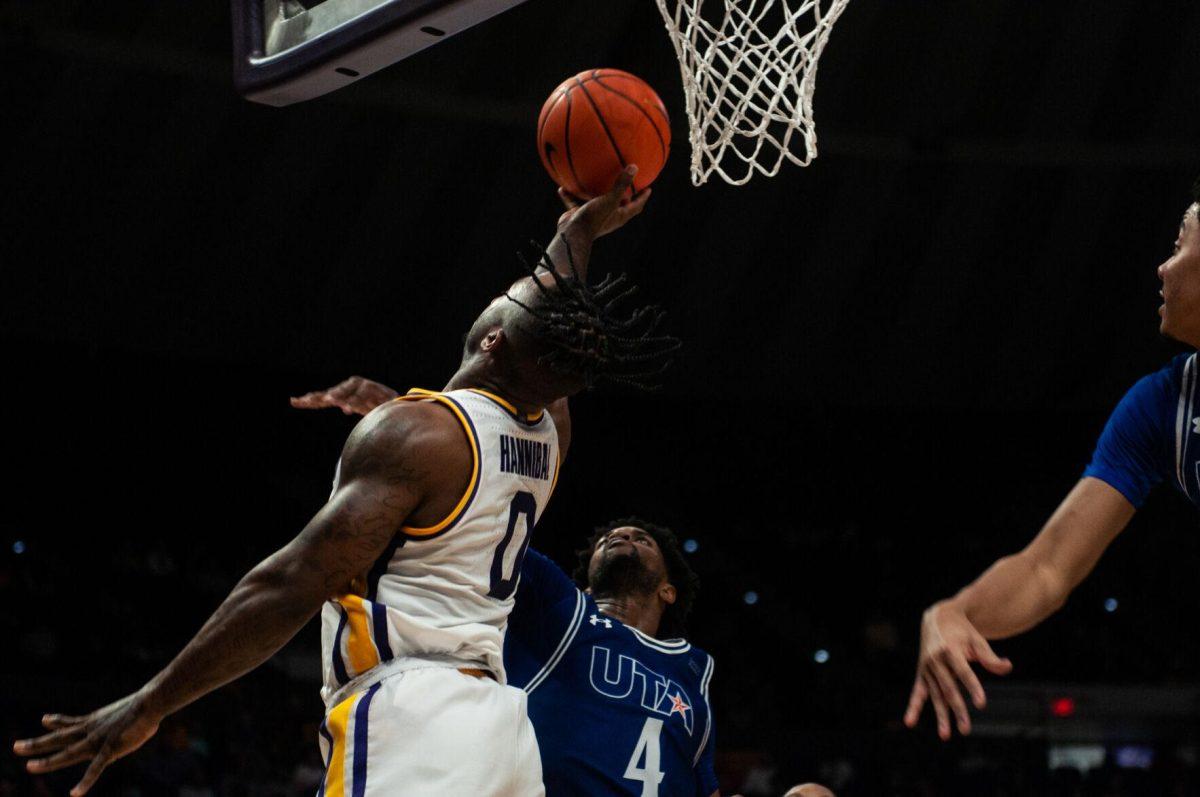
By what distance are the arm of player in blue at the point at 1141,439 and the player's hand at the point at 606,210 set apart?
4.61 ft

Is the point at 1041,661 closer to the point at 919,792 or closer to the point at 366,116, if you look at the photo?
the point at 919,792

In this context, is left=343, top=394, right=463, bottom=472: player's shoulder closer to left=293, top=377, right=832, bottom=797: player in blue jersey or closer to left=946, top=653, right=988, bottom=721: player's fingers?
left=293, top=377, right=832, bottom=797: player in blue jersey

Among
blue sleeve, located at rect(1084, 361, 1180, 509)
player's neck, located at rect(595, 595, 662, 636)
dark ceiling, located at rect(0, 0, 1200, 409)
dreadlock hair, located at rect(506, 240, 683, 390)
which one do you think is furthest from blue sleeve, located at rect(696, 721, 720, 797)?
dark ceiling, located at rect(0, 0, 1200, 409)

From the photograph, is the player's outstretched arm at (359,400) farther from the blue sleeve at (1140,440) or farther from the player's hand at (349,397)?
the blue sleeve at (1140,440)

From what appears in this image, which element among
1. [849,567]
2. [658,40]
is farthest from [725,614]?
[658,40]

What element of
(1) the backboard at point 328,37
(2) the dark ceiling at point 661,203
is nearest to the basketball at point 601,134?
Result: (1) the backboard at point 328,37

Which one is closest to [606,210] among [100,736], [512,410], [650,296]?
[512,410]

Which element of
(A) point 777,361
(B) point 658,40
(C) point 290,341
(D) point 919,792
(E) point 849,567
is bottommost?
(D) point 919,792

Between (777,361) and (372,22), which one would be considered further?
(777,361)

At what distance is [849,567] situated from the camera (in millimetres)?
14609

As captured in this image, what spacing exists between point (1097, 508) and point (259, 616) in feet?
5.51

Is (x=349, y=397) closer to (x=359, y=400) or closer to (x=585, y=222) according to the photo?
(x=359, y=400)

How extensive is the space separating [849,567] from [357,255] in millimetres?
6305

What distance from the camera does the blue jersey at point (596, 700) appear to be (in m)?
3.92
